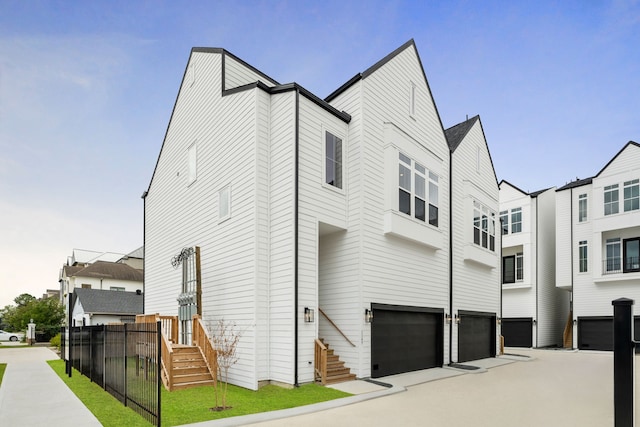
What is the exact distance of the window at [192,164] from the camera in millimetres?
15086

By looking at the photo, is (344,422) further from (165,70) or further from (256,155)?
(165,70)

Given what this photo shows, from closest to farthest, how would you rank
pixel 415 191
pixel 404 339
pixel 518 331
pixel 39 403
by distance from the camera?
1. pixel 39 403
2. pixel 404 339
3. pixel 415 191
4. pixel 518 331

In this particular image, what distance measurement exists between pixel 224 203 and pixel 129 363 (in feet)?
Answer: 17.3

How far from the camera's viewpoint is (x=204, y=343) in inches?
460

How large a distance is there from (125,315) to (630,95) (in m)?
33.3

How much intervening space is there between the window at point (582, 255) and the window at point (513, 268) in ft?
10.9

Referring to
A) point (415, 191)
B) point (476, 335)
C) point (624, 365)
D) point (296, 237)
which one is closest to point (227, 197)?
point (296, 237)

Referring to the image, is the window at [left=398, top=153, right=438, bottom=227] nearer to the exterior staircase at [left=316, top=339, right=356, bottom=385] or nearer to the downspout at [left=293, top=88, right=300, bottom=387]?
the downspout at [left=293, top=88, right=300, bottom=387]

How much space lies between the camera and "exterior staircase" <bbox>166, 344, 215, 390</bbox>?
10577 mm

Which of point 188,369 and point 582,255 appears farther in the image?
point 582,255

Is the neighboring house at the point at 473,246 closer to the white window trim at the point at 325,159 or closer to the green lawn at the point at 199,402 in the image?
the white window trim at the point at 325,159

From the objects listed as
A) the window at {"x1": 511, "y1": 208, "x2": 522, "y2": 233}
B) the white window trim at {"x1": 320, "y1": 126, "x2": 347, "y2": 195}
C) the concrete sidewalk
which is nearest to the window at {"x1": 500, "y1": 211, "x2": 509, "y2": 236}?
the window at {"x1": 511, "y1": 208, "x2": 522, "y2": 233}

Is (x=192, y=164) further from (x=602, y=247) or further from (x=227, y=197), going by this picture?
(x=602, y=247)

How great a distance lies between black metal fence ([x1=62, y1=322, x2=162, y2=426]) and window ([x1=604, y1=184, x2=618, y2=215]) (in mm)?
25497
